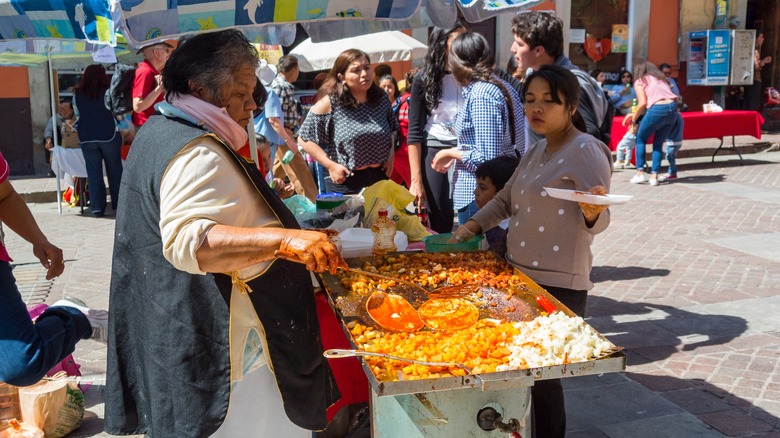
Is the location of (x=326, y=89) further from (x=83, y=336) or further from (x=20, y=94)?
(x=20, y=94)

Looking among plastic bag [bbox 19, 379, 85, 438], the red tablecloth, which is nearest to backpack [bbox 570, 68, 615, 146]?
plastic bag [bbox 19, 379, 85, 438]

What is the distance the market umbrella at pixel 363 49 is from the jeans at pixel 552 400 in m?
7.53

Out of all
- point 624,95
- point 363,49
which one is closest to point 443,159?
point 363,49

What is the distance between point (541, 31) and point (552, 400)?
2.02m

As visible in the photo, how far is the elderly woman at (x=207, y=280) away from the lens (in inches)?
82.9

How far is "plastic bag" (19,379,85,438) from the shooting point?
3.78 m

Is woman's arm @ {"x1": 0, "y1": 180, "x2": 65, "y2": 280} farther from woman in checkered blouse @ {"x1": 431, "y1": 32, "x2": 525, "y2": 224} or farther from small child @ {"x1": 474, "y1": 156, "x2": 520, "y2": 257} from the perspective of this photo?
woman in checkered blouse @ {"x1": 431, "y1": 32, "x2": 525, "y2": 224}

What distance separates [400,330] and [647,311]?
3.60 metres

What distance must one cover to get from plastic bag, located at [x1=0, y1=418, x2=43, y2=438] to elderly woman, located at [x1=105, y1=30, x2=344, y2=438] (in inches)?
60.9

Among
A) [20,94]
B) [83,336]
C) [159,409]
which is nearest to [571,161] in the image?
A: [159,409]

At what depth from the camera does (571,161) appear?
10.0 ft

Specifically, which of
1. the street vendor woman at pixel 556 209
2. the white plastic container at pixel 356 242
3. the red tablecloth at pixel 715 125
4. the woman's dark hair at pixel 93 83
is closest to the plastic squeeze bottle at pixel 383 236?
the white plastic container at pixel 356 242

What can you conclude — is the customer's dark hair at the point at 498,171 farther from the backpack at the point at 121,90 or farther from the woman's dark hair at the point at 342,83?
the backpack at the point at 121,90

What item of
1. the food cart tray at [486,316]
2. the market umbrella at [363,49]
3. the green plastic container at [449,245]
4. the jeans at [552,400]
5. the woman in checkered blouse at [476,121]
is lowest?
the jeans at [552,400]
